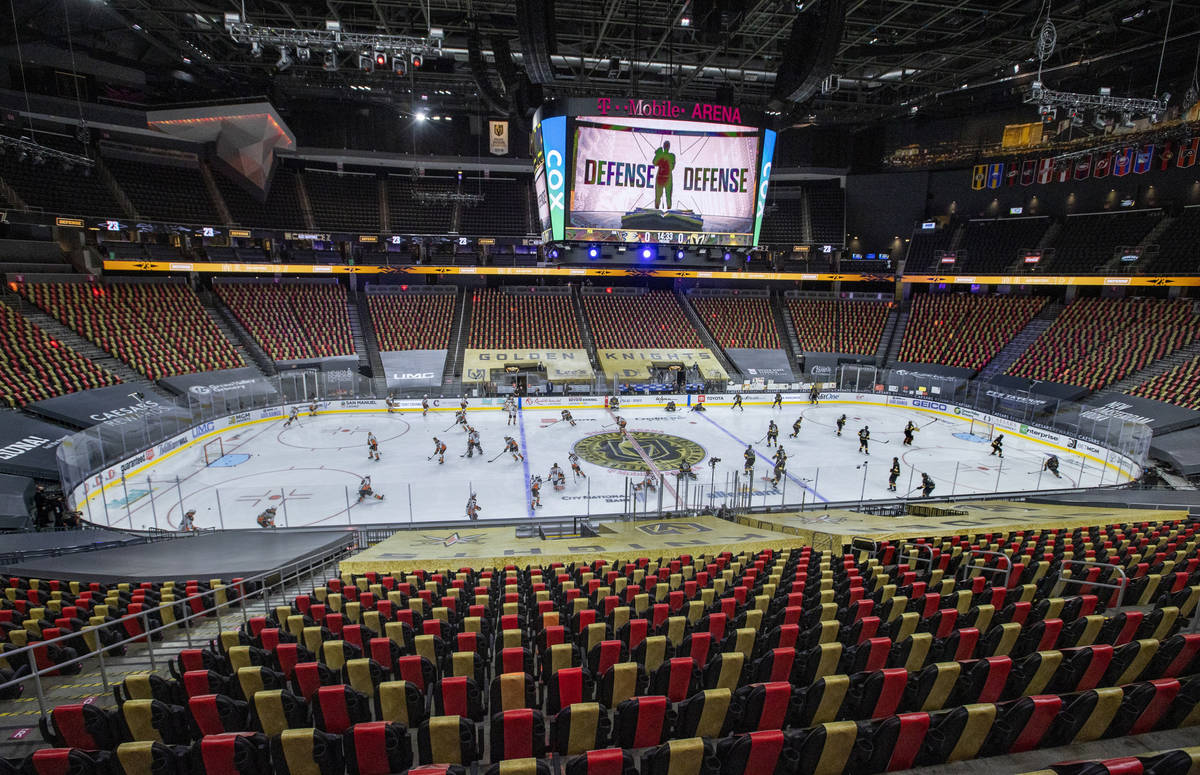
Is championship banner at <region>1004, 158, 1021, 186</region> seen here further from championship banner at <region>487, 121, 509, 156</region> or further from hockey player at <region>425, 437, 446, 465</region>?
hockey player at <region>425, 437, 446, 465</region>

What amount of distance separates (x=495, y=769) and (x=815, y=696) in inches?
112

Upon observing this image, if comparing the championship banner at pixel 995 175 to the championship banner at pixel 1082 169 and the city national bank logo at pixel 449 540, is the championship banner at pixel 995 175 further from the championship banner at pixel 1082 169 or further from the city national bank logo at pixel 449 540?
the city national bank logo at pixel 449 540

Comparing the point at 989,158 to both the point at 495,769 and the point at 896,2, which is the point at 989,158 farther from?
the point at 495,769

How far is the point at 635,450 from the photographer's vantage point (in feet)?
87.0

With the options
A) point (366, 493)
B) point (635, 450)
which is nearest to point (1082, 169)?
point (635, 450)

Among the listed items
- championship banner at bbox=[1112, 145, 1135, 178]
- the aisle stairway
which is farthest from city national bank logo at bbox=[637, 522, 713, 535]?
championship banner at bbox=[1112, 145, 1135, 178]

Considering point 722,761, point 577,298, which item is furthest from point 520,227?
point 722,761

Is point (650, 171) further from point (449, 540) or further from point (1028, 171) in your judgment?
point (1028, 171)

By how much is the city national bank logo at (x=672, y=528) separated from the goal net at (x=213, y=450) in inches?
753

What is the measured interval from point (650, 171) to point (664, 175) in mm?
602

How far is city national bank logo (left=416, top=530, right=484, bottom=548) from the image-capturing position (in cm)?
1474

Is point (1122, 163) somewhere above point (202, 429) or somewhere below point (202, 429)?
above

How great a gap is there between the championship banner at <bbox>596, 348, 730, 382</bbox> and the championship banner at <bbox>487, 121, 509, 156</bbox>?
60.7 feet

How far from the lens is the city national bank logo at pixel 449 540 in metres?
14.7
